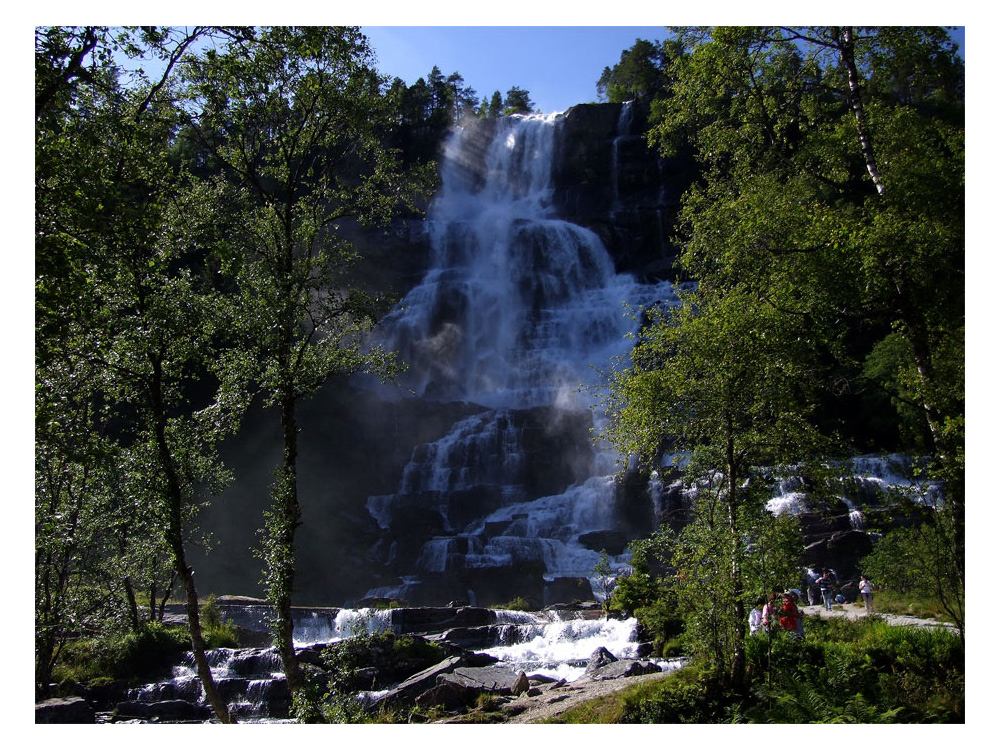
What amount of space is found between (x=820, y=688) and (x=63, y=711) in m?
10.5

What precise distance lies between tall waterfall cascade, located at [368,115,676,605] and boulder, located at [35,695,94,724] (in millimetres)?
14298

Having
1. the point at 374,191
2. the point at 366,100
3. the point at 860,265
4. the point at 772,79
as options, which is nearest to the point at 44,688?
the point at 374,191

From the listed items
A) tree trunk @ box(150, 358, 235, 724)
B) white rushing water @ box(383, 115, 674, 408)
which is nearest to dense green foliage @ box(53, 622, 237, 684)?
tree trunk @ box(150, 358, 235, 724)

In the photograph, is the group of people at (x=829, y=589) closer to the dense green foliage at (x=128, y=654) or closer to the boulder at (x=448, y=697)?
the boulder at (x=448, y=697)

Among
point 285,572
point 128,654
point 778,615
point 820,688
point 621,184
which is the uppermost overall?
point 621,184

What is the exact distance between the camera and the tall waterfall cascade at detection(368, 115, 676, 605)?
989 inches

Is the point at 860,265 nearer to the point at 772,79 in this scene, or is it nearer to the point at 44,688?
the point at 772,79

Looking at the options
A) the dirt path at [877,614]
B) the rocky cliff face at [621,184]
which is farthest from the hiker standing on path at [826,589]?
the rocky cliff face at [621,184]

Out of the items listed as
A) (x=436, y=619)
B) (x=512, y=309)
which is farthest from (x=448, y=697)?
(x=512, y=309)

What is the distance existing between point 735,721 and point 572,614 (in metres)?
11.0

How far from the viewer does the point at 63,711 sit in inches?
402

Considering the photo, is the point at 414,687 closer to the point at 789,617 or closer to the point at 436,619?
the point at 789,617

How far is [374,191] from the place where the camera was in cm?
937

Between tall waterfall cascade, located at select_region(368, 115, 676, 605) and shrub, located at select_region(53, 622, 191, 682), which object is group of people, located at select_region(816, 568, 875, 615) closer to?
tall waterfall cascade, located at select_region(368, 115, 676, 605)
